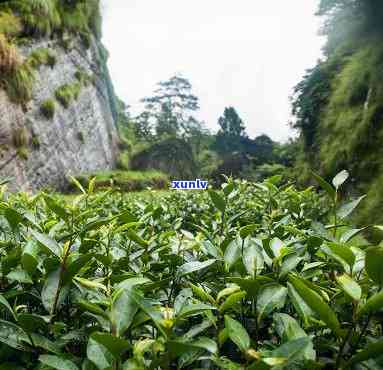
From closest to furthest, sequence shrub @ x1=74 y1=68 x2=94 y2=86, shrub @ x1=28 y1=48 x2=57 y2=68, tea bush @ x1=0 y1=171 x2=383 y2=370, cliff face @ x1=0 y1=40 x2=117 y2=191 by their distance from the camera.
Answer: tea bush @ x1=0 y1=171 x2=383 y2=370, cliff face @ x1=0 y1=40 x2=117 y2=191, shrub @ x1=28 y1=48 x2=57 y2=68, shrub @ x1=74 y1=68 x2=94 y2=86

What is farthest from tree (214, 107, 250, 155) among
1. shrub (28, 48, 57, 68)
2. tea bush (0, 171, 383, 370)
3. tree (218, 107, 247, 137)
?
tea bush (0, 171, 383, 370)

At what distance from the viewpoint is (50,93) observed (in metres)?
13.5

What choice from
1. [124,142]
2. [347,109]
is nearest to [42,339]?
[347,109]

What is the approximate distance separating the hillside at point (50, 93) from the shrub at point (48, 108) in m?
0.03

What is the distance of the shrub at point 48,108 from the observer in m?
12.6

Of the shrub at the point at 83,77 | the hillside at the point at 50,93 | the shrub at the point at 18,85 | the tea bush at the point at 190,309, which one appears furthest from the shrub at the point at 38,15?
the tea bush at the point at 190,309

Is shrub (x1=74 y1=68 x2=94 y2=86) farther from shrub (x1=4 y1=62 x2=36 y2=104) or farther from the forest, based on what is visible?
shrub (x1=4 y1=62 x2=36 y2=104)

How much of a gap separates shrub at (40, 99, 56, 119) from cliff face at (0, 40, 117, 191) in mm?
95

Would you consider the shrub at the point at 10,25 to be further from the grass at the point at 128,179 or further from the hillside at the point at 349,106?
the hillside at the point at 349,106

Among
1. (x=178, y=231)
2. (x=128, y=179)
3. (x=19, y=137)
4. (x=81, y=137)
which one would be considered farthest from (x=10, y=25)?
(x=178, y=231)

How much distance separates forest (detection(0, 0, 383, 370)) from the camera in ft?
2.10

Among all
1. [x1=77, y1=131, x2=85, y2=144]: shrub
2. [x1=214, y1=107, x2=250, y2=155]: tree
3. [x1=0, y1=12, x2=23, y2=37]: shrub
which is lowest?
[x1=214, y1=107, x2=250, y2=155]: tree

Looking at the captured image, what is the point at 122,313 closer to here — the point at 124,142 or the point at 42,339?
the point at 42,339

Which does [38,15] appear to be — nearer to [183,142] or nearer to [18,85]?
[18,85]
